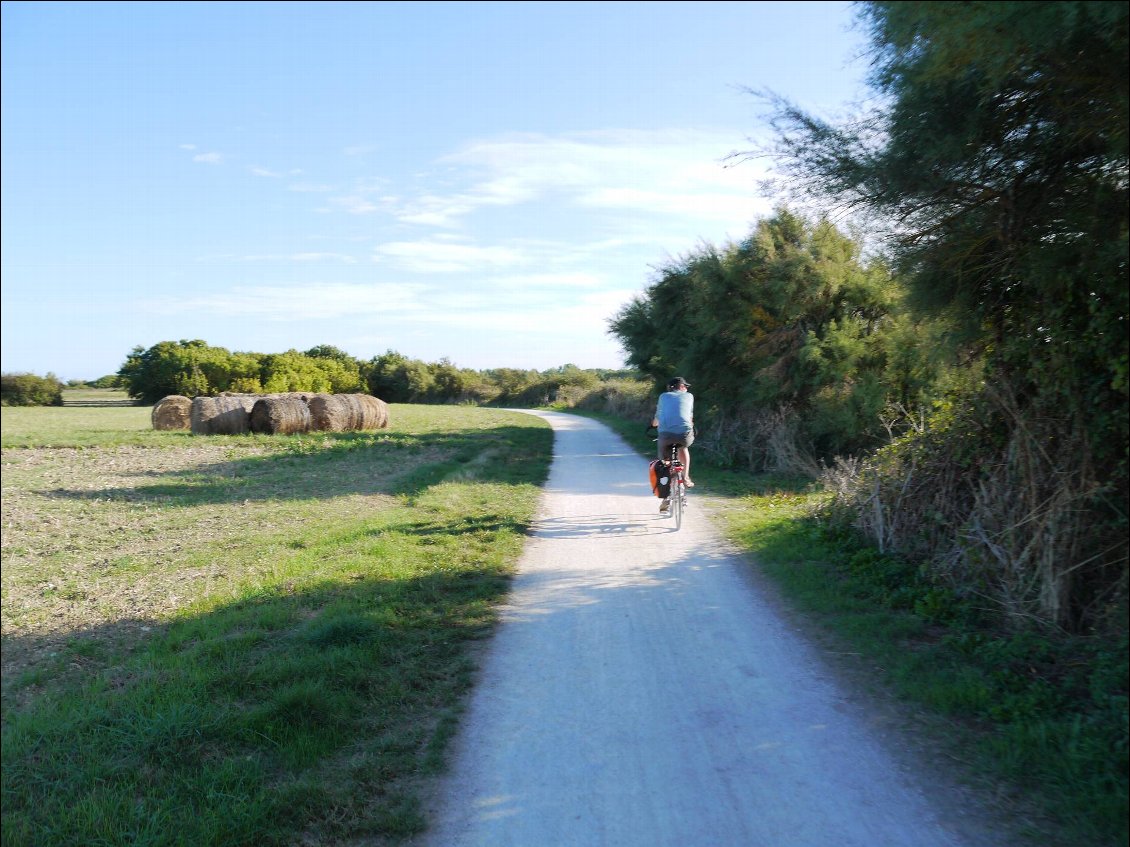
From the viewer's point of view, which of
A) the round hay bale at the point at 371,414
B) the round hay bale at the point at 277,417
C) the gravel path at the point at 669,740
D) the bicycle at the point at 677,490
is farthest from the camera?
the round hay bale at the point at 371,414

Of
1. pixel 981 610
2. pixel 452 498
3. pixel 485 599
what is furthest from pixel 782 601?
pixel 452 498

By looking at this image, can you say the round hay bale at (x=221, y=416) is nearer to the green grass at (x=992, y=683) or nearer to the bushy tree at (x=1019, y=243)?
the green grass at (x=992, y=683)

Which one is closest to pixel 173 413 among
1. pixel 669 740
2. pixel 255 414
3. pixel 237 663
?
pixel 255 414

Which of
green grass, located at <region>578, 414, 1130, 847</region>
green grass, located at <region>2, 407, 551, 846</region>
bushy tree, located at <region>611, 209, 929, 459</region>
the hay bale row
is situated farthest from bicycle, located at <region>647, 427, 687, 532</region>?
the hay bale row

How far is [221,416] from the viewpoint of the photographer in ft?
79.7

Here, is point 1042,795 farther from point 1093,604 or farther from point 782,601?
point 782,601

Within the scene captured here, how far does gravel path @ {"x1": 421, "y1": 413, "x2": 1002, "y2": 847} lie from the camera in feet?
11.8

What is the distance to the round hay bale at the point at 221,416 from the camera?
→ 78.9ft

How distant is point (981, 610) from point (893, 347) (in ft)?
28.4

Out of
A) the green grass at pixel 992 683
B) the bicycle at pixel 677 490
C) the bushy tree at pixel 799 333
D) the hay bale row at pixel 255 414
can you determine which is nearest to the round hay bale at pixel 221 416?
the hay bale row at pixel 255 414

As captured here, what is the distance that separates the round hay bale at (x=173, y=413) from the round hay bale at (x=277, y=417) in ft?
6.42

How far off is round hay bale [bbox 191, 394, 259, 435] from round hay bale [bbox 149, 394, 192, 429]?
0.29 meters

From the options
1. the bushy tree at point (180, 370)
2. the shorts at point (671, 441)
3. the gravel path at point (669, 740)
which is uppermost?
the bushy tree at point (180, 370)

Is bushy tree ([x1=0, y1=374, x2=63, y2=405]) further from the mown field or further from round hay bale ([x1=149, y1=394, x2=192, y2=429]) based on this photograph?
round hay bale ([x1=149, y1=394, x2=192, y2=429])
